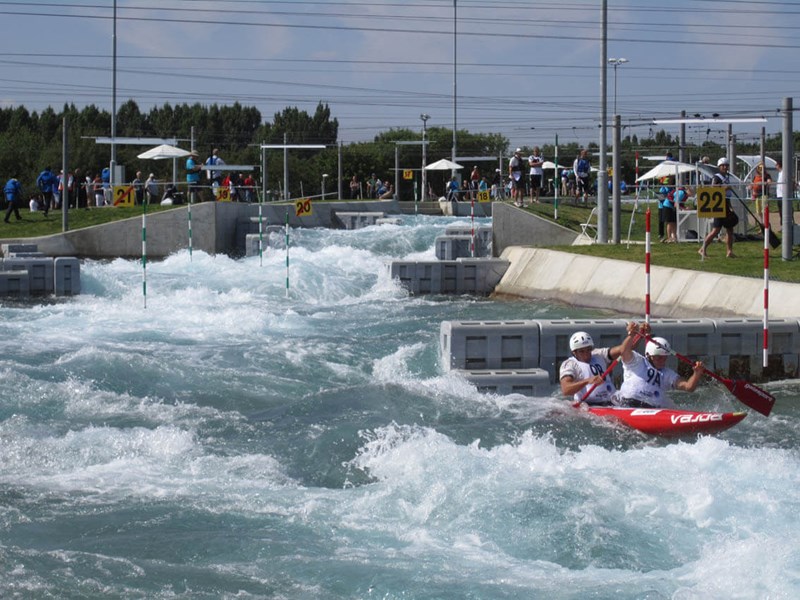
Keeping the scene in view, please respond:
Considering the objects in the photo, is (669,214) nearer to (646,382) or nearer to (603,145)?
(603,145)

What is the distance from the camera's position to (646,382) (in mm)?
12266

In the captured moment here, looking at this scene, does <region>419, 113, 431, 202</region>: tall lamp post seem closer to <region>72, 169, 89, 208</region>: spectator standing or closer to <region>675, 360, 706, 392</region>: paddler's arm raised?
<region>72, 169, 89, 208</region>: spectator standing

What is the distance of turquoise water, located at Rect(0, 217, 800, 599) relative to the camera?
7980 mm

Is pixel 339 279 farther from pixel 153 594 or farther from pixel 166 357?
pixel 153 594

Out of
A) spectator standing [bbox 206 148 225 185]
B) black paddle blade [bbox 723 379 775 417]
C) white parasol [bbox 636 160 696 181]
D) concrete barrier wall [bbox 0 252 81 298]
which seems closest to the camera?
black paddle blade [bbox 723 379 775 417]

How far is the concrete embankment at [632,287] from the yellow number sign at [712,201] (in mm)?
1056

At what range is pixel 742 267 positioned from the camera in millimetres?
19969

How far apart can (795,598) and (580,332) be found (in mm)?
6162

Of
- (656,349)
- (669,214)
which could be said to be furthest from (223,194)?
(656,349)

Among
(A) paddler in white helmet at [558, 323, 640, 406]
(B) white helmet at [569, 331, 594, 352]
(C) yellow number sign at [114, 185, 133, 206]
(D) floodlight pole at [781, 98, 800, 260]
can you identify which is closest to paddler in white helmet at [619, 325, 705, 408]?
(A) paddler in white helmet at [558, 323, 640, 406]

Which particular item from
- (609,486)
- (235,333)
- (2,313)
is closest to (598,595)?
(609,486)

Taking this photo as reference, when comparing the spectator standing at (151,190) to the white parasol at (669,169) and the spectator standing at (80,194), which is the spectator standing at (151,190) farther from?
the white parasol at (669,169)

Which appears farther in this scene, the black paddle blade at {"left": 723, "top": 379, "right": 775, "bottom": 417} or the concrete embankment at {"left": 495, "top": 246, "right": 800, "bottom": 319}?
the concrete embankment at {"left": 495, "top": 246, "right": 800, "bottom": 319}

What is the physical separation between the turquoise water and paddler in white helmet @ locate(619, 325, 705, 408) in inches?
22.1
